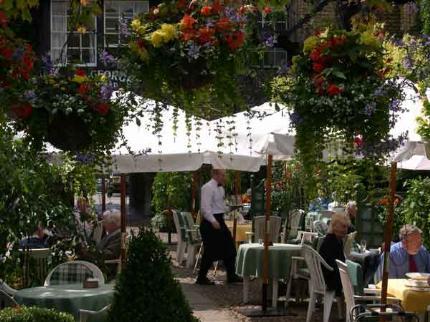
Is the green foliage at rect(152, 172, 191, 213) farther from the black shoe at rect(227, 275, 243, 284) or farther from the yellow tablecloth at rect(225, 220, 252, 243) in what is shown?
the black shoe at rect(227, 275, 243, 284)

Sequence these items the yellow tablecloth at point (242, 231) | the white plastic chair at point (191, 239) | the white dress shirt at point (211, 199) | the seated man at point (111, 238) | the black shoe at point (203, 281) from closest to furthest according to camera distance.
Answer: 1. the seated man at point (111, 238)
2. the white dress shirt at point (211, 199)
3. the black shoe at point (203, 281)
4. the yellow tablecloth at point (242, 231)
5. the white plastic chair at point (191, 239)

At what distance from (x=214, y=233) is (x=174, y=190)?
24.3 ft

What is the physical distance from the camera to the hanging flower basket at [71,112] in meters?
6.79

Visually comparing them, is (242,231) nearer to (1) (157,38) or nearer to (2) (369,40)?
(2) (369,40)

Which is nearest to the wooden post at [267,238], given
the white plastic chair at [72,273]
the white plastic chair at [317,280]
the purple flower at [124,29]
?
the white plastic chair at [317,280]

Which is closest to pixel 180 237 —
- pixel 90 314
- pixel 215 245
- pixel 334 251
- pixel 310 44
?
pixel 215 245

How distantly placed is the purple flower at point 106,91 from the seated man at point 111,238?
4.81 metres

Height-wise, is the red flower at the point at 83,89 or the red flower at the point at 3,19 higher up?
the red flower at the point at 3,19

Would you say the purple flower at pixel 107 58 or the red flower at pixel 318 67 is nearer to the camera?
the purple flower at pixel 107 58

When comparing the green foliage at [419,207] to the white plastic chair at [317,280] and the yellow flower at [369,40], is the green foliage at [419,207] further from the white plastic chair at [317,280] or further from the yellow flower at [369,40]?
the yellow flower at [369,40]

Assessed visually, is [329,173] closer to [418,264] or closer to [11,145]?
[418,264]

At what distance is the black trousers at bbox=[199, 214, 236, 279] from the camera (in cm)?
1466

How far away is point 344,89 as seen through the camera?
668cm

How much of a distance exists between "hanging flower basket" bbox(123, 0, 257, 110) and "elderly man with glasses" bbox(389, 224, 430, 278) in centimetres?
385
